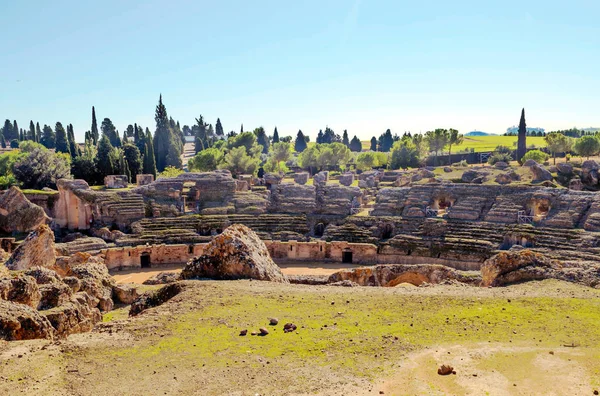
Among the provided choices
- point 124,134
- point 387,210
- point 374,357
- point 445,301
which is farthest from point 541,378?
point 124,134

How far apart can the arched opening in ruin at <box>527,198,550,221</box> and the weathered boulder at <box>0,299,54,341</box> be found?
30.8m

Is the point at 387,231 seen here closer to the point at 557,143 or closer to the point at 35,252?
the point at 35,252

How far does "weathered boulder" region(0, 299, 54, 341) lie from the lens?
43.4 feet

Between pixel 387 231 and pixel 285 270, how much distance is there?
8.82 m

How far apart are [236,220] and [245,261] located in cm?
1747

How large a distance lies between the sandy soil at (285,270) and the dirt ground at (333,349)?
1465cm

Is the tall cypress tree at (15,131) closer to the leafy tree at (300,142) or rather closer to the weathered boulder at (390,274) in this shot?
the leafy tree at (300,142)

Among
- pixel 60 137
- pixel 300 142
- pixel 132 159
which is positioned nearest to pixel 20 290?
pixel 132 159

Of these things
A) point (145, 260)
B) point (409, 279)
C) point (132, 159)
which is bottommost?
point (145, 260)

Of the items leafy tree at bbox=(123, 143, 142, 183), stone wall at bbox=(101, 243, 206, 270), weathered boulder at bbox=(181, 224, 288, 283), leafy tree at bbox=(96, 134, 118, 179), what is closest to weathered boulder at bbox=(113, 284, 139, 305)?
weathered boulder at bbox=(181, 224, 288, 283)

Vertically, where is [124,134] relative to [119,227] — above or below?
above

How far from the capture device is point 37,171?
4750 cm

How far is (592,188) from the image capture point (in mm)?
51312

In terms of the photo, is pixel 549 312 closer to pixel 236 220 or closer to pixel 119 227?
pixel 236 220
